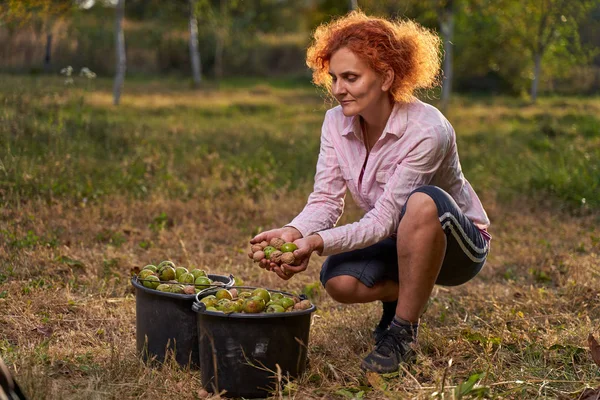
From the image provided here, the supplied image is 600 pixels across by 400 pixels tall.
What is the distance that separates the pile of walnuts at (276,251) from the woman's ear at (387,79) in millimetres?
860

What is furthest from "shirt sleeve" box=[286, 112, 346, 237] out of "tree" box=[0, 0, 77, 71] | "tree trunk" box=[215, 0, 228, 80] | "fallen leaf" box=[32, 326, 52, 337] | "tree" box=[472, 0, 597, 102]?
"tree trunk" box=[215, 0, 228, 80]

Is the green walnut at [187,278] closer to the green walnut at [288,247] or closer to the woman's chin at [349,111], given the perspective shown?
the green walnut at [288,247]

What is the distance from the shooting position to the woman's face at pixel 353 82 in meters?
3.68

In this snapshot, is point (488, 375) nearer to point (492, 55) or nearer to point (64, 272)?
point (64, 272)

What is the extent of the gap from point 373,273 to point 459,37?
2406 cm

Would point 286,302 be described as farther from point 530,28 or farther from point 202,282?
point 530,28

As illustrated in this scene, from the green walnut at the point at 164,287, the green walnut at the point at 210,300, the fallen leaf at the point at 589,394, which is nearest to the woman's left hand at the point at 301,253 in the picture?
the green walnut at the point at 210,300

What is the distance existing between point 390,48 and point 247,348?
4.90ft

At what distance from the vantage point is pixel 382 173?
3863mm

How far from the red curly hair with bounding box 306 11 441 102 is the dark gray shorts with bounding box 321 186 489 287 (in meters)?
0.55

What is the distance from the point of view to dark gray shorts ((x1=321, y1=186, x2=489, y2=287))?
3656 millimetres

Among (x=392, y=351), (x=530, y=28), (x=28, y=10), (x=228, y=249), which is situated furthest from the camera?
(x=530, y=28)

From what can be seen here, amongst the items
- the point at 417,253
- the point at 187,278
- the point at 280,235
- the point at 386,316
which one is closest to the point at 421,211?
the point at 417,253

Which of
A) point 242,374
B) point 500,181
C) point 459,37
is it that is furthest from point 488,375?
point 459,37
